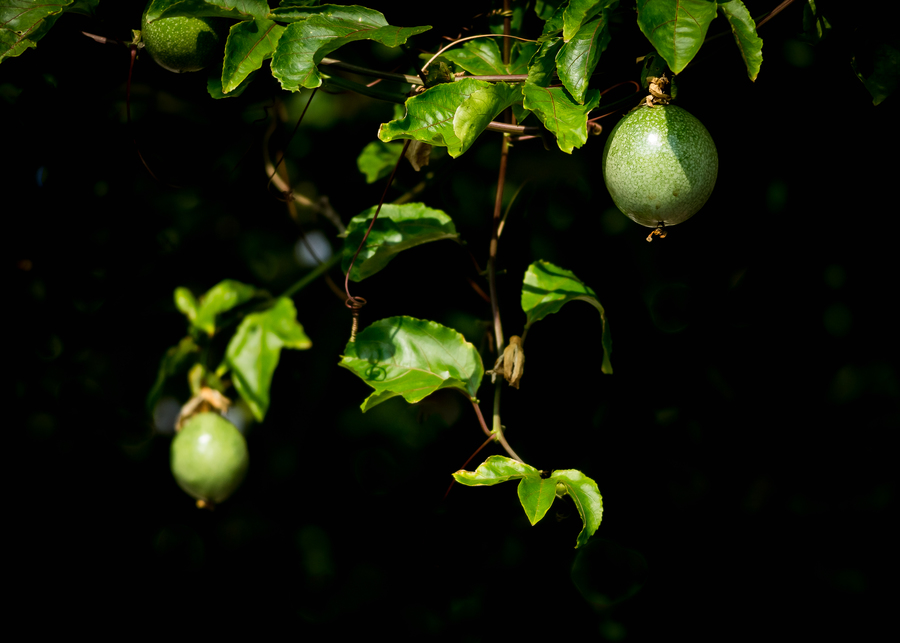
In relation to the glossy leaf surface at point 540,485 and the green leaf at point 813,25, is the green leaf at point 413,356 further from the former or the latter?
the green leaf at point 813,25

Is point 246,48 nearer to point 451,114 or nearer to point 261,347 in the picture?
point 451,114

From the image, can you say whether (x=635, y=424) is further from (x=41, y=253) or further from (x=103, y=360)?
(x=41, y=253)

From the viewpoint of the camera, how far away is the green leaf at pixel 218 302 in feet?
4.38

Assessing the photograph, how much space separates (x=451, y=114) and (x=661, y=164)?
255 millimetres

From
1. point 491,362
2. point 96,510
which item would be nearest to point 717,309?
point 491,362

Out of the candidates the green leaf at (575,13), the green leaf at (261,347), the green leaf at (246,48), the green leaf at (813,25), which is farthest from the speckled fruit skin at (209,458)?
the green leaf at (813,25)

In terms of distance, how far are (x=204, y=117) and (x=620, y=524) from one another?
4.25 ft

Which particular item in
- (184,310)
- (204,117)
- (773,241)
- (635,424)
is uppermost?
(204,117)

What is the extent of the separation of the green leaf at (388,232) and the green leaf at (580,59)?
1.28 feet

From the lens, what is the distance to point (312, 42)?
0.75 metres

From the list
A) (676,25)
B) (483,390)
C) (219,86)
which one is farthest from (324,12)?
(483,390)

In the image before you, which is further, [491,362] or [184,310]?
[184,310]

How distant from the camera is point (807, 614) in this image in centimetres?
117

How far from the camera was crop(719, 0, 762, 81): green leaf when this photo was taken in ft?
2.14
